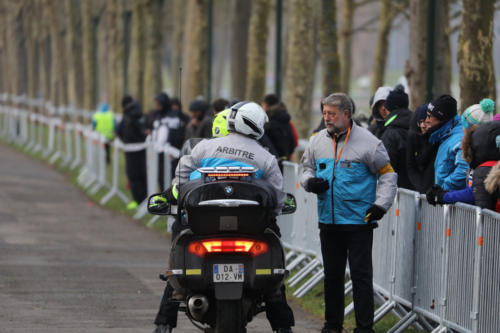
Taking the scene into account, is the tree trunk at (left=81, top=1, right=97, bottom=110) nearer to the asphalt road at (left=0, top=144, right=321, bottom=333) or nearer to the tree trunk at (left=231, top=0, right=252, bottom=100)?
the tree trunk at (left=231, top=0, right=252, bottom=100)

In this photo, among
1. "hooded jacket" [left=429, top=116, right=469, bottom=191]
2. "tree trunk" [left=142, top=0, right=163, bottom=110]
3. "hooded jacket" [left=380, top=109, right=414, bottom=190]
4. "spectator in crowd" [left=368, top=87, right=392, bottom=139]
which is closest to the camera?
"hooded jacket" [left=429, top=116, right=469, bottom=191]

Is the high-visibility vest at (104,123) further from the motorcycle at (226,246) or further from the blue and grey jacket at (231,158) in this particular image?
the motorcycle at (226,246)

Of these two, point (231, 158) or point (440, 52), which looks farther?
point (440, 52)

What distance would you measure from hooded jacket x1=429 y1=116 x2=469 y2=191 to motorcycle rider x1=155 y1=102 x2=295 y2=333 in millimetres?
1790

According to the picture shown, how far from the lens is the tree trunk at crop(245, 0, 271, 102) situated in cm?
2472

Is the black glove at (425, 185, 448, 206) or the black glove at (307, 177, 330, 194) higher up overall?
the black glove at (307, 177, 330, 194)

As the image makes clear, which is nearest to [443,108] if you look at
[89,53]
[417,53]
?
[417,53]

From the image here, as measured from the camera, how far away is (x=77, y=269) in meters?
13.0

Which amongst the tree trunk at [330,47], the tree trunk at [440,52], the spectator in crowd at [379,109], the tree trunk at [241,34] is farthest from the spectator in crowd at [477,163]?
the tree trunk at [241,34]

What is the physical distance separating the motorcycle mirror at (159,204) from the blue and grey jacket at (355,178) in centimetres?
123

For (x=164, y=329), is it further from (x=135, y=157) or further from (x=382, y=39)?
(x=382, y=39)

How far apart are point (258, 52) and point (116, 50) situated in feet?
51.1

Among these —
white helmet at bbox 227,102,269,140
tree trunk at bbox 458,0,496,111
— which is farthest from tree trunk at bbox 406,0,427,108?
white helmet at bbox 227,102,269,140

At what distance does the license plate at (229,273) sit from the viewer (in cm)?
744
